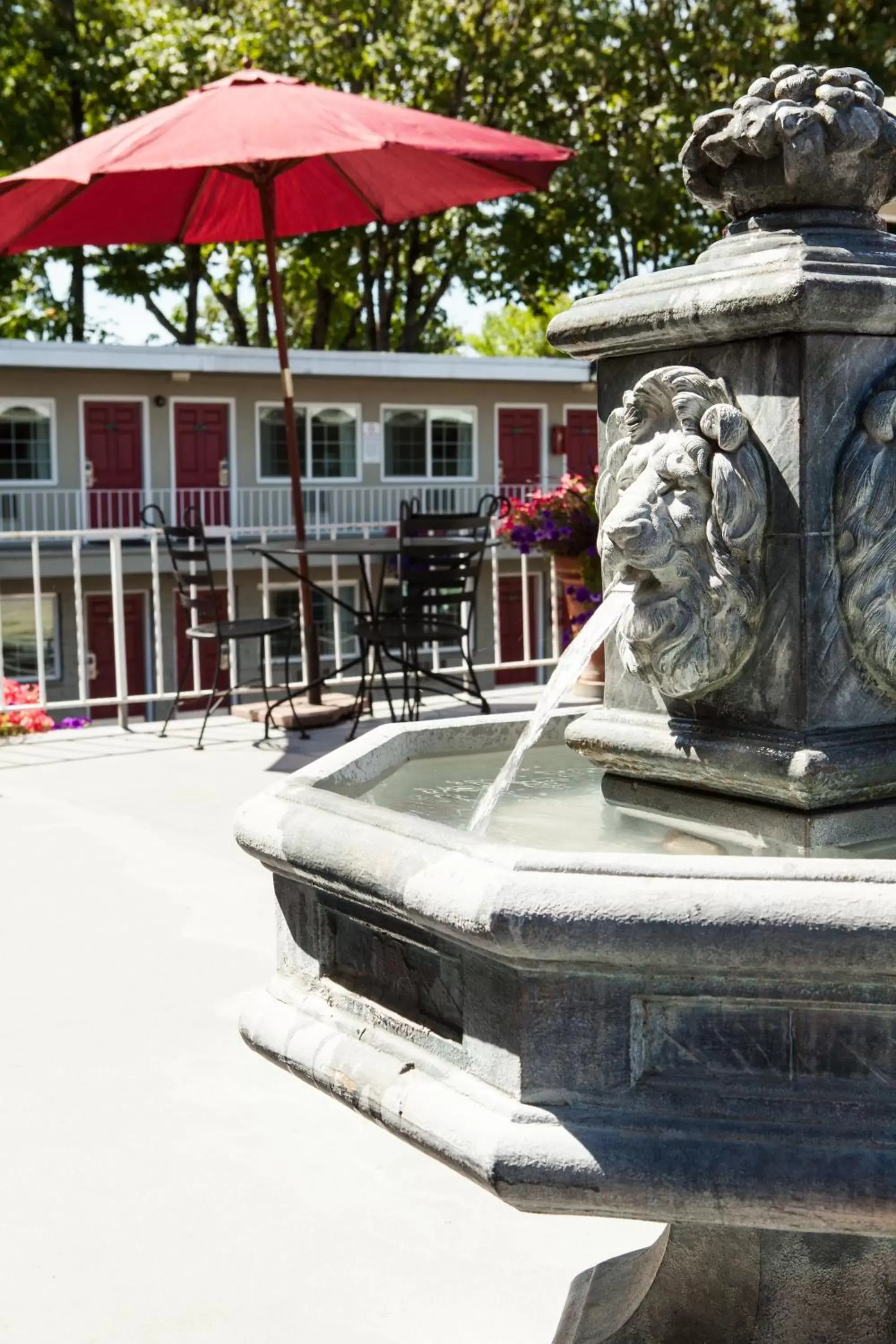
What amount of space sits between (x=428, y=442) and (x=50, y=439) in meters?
7.25

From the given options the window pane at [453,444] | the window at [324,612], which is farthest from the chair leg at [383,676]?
the window pane at [453,444]

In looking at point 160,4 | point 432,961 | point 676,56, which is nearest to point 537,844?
point 432,961

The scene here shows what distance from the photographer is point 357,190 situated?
8336 mm

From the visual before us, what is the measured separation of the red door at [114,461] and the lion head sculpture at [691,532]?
78.6 ft

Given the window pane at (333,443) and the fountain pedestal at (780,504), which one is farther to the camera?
the window pane at (333,443)

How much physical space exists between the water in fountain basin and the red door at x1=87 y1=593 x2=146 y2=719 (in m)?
23.4

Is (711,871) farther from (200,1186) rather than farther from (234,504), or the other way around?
(234,504)

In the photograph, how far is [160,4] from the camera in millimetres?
26719

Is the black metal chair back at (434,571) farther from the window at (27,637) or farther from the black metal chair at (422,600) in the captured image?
the window at (27,637)

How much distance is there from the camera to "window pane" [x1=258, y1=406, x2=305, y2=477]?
26891mm

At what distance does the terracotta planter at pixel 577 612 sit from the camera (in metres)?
7.24

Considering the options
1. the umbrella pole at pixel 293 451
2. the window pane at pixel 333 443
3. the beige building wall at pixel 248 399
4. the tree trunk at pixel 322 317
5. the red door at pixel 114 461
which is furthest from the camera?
the tree trunk at pixel 322 317

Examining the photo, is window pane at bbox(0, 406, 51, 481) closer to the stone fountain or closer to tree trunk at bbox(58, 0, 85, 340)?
tree trunk at bbox(58, 0, 85, 340)

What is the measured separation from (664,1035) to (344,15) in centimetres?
2571
